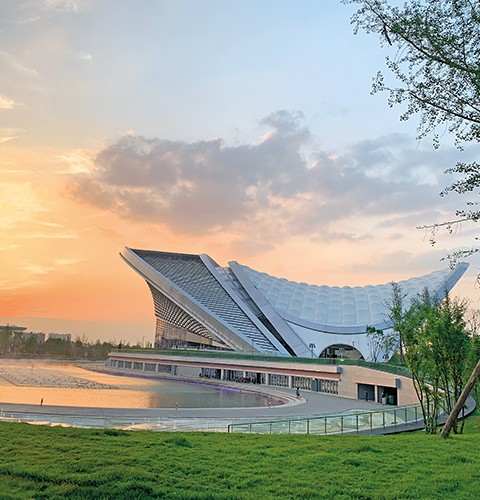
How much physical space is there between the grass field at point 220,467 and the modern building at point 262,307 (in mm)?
40980

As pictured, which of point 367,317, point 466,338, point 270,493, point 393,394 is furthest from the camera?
point 367,317

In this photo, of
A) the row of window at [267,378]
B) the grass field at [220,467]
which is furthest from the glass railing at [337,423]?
the row of window at [267,378]

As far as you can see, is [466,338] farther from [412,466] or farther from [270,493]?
[270,493]

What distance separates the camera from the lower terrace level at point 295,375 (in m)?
29.7

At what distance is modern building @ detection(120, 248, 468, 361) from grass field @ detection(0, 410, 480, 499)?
41.0 metres

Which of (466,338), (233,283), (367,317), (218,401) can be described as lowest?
(218,401)

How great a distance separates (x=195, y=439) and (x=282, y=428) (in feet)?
17.0

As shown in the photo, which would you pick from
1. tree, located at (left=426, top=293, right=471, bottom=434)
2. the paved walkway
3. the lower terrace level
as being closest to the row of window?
the lower terrace level

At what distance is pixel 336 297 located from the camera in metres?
61.6

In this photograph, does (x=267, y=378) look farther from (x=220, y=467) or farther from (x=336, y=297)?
(x=220, y=467)

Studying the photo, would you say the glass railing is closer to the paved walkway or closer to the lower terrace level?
the paved walkway

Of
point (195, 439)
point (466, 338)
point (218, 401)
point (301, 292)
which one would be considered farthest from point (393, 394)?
point (301, 292)

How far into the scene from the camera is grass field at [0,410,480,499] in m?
5.52

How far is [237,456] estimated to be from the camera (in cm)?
742
